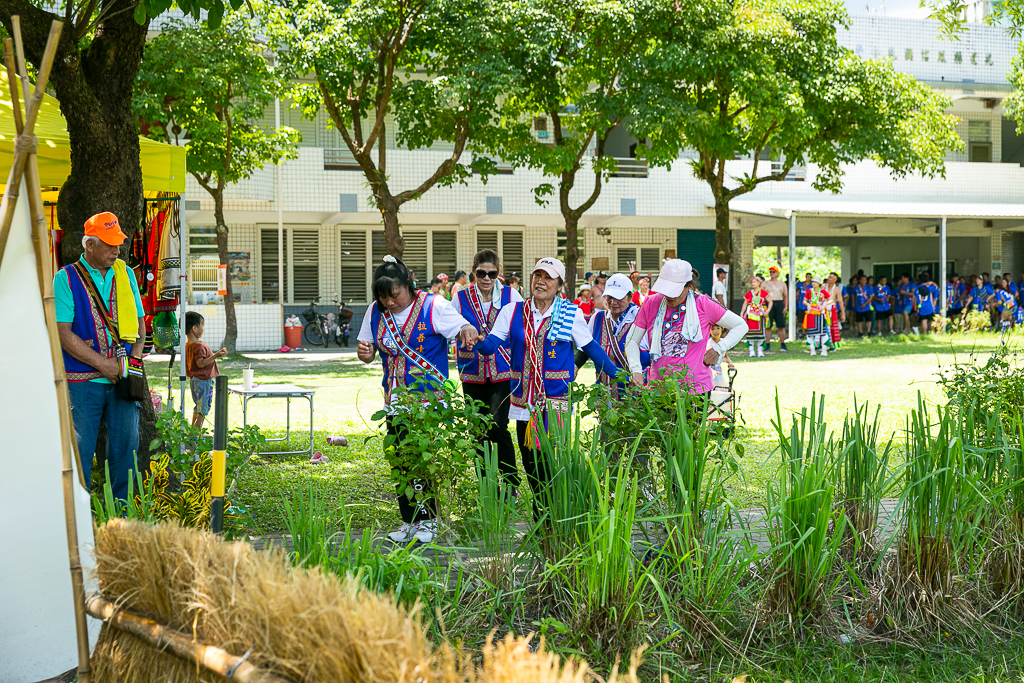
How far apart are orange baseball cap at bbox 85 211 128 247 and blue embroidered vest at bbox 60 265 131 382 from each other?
21 centimetres

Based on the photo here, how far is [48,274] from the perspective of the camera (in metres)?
3.00

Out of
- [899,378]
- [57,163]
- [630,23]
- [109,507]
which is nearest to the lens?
[109,507]

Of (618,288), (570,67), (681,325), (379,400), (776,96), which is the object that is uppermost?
(570,67)

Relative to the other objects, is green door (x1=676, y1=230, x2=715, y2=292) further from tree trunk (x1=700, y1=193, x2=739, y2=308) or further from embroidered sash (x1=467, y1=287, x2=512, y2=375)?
embroidered sash (x1=467, y1=287, x2=512, y2=375)

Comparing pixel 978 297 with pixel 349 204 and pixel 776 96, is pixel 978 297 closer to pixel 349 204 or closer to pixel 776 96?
pixel 776 96

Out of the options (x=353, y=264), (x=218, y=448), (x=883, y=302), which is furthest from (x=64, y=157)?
(x=883, y=302)

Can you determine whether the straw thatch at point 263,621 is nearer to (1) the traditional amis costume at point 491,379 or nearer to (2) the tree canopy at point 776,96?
A: (1) the traditional amis costume at point 491,379

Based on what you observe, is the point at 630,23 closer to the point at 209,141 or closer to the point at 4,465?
the point at 209,141

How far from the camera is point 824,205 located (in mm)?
25203

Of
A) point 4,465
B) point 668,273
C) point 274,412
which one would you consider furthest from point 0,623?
point 274,412

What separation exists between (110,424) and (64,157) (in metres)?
2.52

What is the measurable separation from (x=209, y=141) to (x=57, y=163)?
38.8ft

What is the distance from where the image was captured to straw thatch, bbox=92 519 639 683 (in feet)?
6.28

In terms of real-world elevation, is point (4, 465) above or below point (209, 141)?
below
